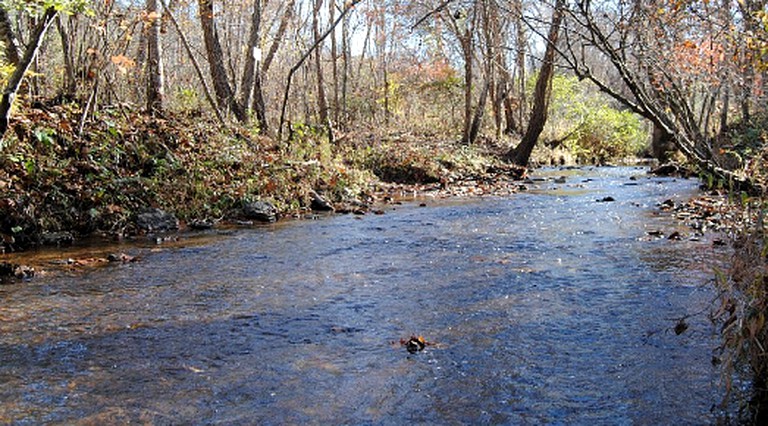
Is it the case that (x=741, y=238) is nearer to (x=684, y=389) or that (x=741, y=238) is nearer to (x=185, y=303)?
(x=684, y=389)

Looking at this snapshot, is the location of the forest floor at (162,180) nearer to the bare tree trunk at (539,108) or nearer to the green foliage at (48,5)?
the green foliage at (48,5)

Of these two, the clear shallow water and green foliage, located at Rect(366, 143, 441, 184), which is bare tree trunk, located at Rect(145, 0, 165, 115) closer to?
the clear shallow water

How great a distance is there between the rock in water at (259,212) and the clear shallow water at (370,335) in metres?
2.12

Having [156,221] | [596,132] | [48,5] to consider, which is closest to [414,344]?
[48,5]

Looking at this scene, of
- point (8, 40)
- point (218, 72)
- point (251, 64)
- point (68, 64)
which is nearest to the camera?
point (8, 40)

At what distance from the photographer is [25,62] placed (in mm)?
6750

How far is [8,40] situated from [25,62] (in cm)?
347

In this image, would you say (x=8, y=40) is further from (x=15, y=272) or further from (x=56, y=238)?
(x=15, y=272)

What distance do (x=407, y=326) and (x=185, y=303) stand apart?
5.92 ft

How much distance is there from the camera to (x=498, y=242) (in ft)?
23.6

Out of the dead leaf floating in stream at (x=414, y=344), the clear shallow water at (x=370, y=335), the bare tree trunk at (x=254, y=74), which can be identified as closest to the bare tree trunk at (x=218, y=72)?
the bare tree trunk at (x=254, y=74)

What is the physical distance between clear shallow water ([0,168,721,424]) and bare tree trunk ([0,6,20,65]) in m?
4.48

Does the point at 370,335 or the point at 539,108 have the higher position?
the point at 539,108

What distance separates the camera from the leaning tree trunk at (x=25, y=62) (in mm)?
6633
